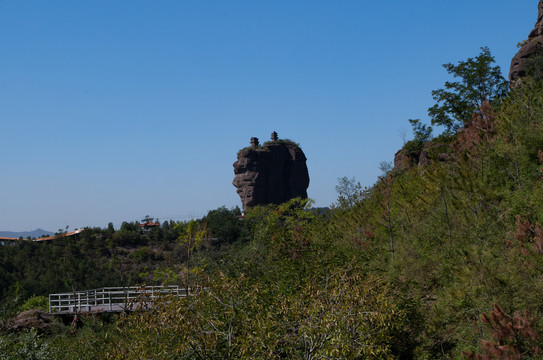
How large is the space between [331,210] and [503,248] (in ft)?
68.4

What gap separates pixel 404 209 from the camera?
1914 centimetres

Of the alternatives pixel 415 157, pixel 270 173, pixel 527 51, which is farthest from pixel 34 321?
pixel 270 173

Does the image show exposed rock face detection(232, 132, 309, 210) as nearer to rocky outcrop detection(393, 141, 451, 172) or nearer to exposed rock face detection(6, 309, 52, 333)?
rocky outcrop detection(393, 141, 451, 172)

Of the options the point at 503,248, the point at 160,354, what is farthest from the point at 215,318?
the point at 503,248

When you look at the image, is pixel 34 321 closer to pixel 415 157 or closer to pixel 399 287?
pixel 399 287

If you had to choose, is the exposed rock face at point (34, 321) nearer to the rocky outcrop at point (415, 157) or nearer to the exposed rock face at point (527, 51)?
the rocky outcrop at point (415, 157)

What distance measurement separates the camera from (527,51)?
99.9ft

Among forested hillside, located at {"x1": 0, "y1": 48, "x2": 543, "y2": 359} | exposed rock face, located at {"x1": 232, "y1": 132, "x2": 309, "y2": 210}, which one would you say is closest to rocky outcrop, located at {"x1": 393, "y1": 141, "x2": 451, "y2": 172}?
forested hillside, located at {"x1": 0, "y1": 48, "x2": 543, "y2": 359}

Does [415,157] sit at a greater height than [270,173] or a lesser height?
lesser

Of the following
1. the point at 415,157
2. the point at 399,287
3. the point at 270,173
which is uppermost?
the point at 270,173

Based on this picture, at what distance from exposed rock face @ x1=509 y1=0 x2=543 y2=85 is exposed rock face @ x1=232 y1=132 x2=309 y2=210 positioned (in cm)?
5599

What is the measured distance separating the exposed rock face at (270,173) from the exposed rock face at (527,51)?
184ft

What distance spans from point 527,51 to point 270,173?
5827 centimetres

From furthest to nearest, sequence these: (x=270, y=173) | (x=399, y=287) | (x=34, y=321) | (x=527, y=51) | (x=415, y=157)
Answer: (x=270, y=173) → (x=415, y=157) → (x=527, y=51) → (x=34, y=321) → (x=399, y=287)
